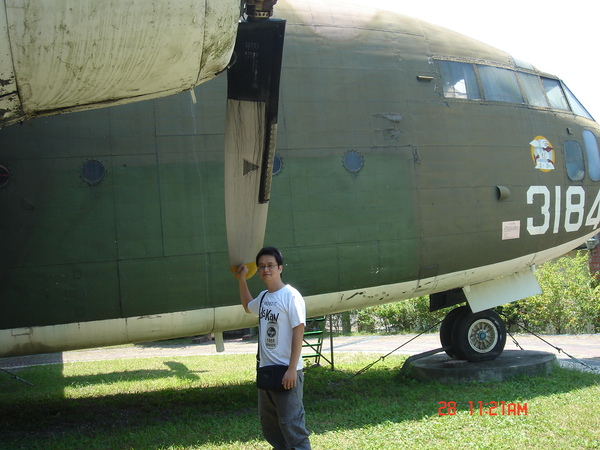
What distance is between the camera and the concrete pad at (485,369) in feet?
28.4

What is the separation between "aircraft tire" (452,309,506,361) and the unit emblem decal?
2501 mm

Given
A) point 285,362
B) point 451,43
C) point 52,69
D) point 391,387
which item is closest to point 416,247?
point 391,387

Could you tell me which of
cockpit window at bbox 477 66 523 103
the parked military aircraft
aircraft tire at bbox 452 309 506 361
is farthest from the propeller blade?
aircraft tire at bbox 452 309 506 361

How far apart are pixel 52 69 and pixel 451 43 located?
6.86 meters

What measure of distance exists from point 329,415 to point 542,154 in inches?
205

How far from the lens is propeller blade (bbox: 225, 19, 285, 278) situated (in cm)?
490

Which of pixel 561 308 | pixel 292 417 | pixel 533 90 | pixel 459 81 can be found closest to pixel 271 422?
pixel 292 417

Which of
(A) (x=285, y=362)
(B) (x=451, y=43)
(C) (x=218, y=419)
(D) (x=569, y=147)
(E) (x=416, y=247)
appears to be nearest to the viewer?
(A) (x=285, y=362)

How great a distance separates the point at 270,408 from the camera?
14.4 feet

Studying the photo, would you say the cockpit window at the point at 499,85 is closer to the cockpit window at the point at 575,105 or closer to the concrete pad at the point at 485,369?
the cockpit window at the point at 575,105

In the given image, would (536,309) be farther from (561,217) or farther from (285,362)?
(285,362)

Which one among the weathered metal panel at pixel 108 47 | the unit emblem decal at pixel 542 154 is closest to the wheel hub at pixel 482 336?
the unit emblem decal at pixel 542 154

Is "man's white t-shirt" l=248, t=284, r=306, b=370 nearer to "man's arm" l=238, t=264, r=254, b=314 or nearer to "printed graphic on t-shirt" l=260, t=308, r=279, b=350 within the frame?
"printed graphic on t-shirt" l=260, t=308, r=279, b=350

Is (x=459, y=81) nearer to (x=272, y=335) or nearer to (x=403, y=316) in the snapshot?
(x=272, y=335)
